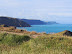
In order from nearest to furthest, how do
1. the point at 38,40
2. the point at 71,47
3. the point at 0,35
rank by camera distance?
the point at 71,47, the point at 38,40, the point at 0,35

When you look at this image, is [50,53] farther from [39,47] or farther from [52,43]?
[52,43]

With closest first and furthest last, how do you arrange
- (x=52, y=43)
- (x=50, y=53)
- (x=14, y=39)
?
(x=50, y=53), (x=52, y=43), (x=14, y=39)

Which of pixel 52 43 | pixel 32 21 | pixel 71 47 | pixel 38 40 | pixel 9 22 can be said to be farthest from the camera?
pixel 32 21

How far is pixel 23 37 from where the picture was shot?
1625 centimetres

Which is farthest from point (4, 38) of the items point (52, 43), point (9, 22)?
point (9, 22)

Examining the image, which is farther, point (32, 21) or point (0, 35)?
point (32, 21)

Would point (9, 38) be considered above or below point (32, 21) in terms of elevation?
above

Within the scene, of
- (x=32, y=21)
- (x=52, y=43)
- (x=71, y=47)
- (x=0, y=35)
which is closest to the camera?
(x=71, y=47)

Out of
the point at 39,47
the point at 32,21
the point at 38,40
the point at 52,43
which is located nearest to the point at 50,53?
the point at 39,47

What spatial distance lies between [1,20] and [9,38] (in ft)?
363

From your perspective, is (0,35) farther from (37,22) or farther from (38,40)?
(37,22)

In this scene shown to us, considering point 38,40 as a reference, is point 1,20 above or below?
below

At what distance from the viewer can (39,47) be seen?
11.5 metres

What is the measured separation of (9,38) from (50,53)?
767 cm
